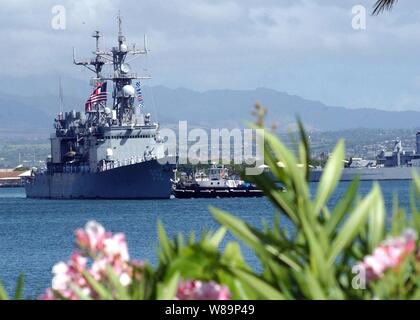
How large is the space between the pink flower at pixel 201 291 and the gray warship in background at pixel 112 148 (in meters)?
76.2

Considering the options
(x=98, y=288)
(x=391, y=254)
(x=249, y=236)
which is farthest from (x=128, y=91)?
(x=391, y=254)

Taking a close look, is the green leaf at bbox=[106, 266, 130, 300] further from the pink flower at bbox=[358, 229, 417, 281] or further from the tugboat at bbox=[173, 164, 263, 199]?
the tugboat at bbox=[173, 164, 263, 199]

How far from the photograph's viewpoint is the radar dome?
87.6m

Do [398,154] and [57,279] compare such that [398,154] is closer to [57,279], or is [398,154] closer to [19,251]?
[19,251]

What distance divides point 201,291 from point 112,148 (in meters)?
81.7

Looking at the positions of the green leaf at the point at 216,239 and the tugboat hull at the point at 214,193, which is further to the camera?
the tugboat hull at the point at 214,193

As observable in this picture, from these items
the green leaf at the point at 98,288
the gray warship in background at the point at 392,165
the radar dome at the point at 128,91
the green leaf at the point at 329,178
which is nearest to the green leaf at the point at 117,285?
the green leaf at the point at 98,288

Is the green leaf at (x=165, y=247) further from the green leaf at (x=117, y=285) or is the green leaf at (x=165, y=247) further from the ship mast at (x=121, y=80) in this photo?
the ship mast at (x=121, y=80)

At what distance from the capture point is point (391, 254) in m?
3.05

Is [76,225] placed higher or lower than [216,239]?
lower

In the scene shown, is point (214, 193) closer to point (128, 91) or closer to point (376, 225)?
point (128, 91)

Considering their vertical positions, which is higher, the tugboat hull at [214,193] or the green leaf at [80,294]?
the green leaf at [80,294]

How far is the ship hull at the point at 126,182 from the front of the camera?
265 feet
